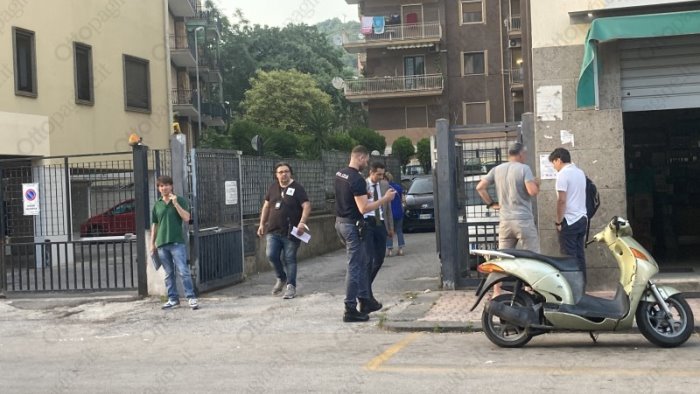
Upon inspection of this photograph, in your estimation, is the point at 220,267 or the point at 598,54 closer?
the point at 598,54

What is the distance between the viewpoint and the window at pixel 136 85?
2328 centimetres

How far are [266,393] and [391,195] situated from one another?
3457 millimetres

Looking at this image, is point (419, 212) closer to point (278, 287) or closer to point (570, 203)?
point (278, 287)

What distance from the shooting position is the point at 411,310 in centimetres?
1005

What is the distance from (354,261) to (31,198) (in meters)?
6.06

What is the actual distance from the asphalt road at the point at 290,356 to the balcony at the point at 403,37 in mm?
37661

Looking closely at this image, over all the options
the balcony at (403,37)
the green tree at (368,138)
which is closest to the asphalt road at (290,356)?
the green tree at (368,138)

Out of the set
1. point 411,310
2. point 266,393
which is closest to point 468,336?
point 411,310

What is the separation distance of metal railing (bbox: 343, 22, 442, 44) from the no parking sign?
36.6 meters

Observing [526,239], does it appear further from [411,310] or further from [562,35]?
[562,35]

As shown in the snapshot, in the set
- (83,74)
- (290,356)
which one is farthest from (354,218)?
(83,74)

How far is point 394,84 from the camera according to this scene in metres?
48.4

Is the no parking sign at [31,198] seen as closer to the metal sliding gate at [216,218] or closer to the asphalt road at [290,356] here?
the asphalt road at [290,356]

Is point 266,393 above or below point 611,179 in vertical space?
below
